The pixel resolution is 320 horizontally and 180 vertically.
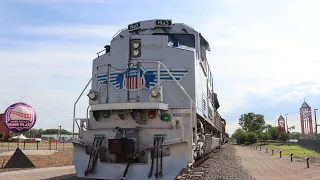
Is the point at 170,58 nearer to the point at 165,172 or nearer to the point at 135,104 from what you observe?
the point at 135,104

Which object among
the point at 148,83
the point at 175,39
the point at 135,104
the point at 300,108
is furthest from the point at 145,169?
the point at 300,108

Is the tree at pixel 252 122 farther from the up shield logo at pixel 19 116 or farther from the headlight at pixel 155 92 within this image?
the headlight at pixel 155 92

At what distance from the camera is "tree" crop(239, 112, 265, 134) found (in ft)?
315

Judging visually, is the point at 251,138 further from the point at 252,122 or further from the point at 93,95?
the point at 93,95

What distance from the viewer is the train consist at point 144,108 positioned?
632 centimetres

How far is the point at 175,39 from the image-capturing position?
7.74 metres

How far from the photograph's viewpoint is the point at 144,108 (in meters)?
6.33

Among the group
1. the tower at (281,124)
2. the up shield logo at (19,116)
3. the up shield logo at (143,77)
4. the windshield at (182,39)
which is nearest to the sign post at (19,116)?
the up shield logo at (19,116)

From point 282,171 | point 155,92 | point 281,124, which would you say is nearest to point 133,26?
point 155,92

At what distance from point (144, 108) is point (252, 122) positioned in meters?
95.8

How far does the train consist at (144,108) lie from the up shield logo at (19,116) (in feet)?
41.9

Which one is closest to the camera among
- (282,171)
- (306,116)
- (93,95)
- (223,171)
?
(93,95)

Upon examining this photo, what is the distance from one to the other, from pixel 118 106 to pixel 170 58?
1826mm

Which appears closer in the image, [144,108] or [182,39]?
[144,108]
